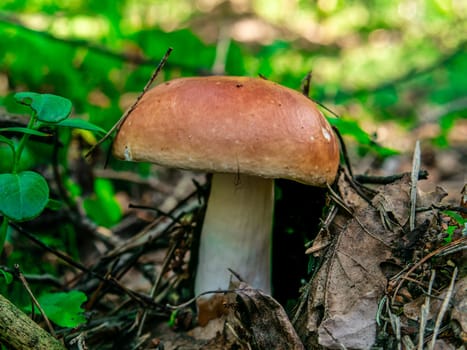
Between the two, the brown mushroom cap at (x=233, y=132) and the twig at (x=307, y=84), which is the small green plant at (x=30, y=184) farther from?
the twig at (x=307, y=84)

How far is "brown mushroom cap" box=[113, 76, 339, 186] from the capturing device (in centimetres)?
190

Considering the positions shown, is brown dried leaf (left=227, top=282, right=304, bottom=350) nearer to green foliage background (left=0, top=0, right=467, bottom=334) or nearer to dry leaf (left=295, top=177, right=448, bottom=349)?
dry leaf (left=295, top=177, right=448, bottom=349)

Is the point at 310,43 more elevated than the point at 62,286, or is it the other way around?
the point at 310,43

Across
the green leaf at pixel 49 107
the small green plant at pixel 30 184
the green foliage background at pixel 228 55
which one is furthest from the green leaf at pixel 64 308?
the green leaf at pixel 49 107

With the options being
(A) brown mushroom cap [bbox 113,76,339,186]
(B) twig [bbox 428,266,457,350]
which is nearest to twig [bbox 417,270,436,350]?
(B) twig [bbox 428,266,457,350]

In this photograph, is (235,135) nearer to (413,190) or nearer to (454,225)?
(413,190)

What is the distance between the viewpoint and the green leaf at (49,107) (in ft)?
5.86

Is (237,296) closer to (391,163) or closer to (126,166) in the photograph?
(126,166)

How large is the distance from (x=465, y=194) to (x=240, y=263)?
1054 millimetres

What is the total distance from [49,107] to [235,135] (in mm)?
707

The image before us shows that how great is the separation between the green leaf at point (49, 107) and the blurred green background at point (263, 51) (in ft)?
3.38

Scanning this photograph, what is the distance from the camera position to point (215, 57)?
5109 millimetres

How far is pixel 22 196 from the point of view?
1597mm

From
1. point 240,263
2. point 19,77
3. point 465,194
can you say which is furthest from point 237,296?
point 19,77
